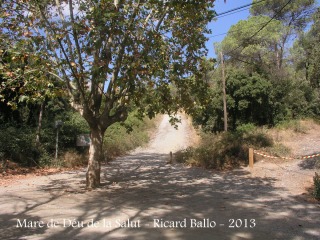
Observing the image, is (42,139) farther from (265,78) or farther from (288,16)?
(288,16)

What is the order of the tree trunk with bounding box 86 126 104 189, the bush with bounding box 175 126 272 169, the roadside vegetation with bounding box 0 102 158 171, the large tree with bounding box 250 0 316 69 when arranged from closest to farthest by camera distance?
the tree trunk with bounding box 86 126 104 189, the roadside vegetation with bounding box 0 102 158 171, the bush with bounding box 175 126 272 169, the large tree with bounding box 250 0 316 69

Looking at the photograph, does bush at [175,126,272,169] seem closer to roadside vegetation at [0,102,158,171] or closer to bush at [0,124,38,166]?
roadside vegetation at [0,102,158,171]

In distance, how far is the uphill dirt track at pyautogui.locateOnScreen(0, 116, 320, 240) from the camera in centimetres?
644

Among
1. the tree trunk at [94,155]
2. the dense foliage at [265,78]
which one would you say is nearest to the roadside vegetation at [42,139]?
the tree trunk at [94,155]

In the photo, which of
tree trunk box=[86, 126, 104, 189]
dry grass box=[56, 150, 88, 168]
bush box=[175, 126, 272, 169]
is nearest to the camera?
tree trunk box=[86, 126, 104, 189]

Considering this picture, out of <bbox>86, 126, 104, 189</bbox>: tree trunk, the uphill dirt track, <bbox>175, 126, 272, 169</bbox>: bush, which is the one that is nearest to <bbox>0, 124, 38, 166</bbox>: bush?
the uphill dirt track

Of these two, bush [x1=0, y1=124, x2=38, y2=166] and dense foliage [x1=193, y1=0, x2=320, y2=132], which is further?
dense foliage [x1=193, y1=0, x2=320, y2=132]

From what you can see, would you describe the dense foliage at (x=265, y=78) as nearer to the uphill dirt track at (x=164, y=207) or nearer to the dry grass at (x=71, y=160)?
the dry grass at (x=71, y=160)

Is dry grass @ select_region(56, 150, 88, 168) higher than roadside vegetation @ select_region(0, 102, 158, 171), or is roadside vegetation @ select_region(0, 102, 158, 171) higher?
roadside vegetation @ select_region(0, 102, 158, 171)

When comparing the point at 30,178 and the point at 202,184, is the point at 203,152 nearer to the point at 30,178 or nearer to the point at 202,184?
the point at 202,184

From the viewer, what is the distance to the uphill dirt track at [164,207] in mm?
6438

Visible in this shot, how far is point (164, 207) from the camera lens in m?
8.63

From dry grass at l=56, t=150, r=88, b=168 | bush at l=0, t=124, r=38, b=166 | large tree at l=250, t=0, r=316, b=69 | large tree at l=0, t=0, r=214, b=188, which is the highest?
large tree at l=250, t=0, r=316, b=69

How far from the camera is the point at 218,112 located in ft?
99.0
